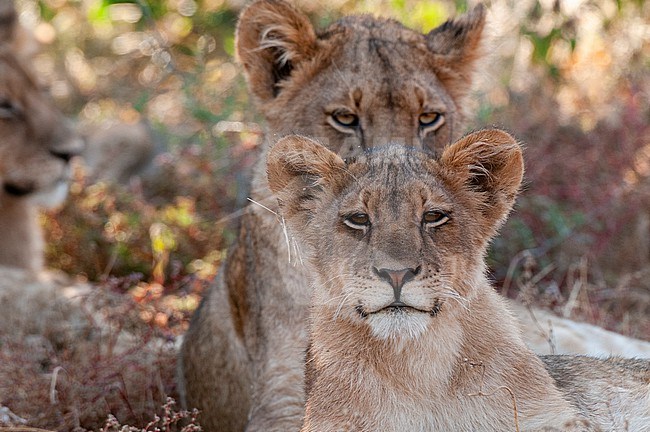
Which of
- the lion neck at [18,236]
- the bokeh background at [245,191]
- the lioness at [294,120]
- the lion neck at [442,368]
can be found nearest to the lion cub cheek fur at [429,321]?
the lion neck at [442,368]

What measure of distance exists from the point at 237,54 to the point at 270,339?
43.9 inches

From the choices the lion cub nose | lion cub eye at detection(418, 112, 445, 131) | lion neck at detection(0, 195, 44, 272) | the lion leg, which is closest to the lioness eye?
lion cub eye at detection(418, 112, 445, 131)

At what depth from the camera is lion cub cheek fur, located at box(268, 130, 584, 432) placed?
10.3ft

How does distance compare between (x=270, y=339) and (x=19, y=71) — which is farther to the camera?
(x=19, y=71)

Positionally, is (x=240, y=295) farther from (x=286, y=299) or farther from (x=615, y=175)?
(x=615, y=175)

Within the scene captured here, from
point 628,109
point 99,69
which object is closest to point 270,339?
point 628,109

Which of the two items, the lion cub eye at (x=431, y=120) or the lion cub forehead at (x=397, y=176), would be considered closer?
the lion cub forehead at (x=397, y=176)

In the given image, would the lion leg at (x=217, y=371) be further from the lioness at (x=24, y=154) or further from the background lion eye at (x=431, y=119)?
the lioness at (x=24, y=154)

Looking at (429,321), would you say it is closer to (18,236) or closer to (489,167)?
(489,167)

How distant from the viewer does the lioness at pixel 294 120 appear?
4.12 metres

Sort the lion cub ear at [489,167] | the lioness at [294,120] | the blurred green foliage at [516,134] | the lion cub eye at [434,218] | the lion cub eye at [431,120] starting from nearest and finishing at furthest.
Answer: the lion cub eye at [434,218], the lion cub ear at [489,167], the lioness at [294,120], the lion cub eye at [431,120], the blurred green foliage at [516,134]

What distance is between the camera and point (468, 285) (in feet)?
10.6

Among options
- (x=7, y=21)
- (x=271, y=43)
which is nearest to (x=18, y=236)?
(x=7, y=21)

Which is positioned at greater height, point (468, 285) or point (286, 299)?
point (468, 285)
